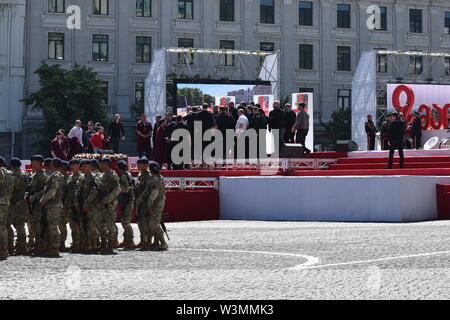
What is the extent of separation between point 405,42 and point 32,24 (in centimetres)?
2641

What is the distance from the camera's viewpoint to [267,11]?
210ft

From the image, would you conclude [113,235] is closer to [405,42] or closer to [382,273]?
[382,273]

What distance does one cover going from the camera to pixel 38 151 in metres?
54.6

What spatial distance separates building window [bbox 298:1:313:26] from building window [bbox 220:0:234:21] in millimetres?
5028

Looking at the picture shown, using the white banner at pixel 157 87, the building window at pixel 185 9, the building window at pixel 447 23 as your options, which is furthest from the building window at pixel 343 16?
the white banner at pixel 157 87

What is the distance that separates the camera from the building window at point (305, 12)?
64.9 meters

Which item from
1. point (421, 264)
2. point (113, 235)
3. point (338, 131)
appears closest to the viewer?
point (421, 264)

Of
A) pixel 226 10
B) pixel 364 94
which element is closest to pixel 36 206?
pixel 364 94

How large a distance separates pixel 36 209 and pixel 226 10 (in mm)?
49506

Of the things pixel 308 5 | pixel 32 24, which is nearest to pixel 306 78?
pixel 308 5

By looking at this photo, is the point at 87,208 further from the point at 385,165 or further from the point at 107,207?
the point at 385,165

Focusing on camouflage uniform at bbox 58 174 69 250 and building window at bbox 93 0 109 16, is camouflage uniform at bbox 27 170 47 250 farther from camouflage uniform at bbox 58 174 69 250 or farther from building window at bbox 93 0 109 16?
building window at bbox 93 0 109 16

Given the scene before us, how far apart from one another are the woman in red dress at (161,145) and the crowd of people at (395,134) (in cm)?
610

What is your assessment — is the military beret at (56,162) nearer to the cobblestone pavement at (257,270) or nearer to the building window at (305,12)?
the cobblestone pavement at (257,270)
